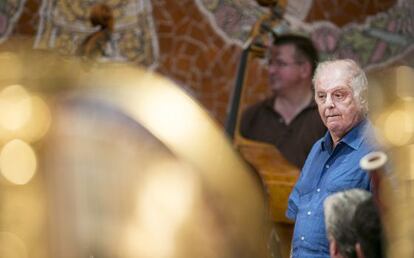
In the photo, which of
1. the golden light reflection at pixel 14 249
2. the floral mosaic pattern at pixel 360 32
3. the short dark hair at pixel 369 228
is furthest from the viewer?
the floral mosaic pattern at pixel 360 32

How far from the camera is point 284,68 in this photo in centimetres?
453

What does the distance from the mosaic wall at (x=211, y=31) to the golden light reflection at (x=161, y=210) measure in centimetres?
338

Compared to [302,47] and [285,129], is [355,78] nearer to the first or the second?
[285,129]

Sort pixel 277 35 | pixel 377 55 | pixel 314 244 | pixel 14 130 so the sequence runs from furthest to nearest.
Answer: pixel 377 55 < pixel 277 35 < pixel 314 244 < pixel 14 130

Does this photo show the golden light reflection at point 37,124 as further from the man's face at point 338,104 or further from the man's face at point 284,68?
the man's face at point 284,68

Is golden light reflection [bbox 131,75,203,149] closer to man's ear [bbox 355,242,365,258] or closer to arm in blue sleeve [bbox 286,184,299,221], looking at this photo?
man's ear [bbox 355,242,365,258]

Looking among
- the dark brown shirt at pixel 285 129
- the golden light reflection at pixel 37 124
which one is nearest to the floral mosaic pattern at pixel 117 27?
the dark brown shirt at pixel 285 129

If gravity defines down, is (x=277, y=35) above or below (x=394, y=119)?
below

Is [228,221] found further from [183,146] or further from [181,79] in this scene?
[181,79]

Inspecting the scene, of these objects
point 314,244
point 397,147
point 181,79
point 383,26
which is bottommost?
point 181,79

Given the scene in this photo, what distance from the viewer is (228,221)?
130cm

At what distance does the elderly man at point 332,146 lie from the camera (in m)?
2.25

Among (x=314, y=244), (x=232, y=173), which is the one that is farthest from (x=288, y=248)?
(x=232, y=173)

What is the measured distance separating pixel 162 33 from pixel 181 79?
0.73ft
